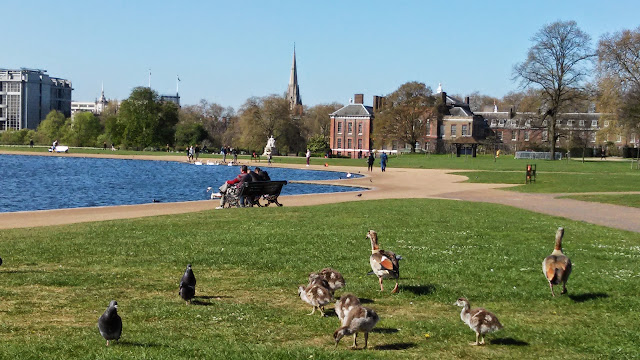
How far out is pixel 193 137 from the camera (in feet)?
447

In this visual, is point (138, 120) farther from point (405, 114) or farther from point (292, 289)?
point (292, 289)

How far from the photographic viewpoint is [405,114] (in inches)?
4461

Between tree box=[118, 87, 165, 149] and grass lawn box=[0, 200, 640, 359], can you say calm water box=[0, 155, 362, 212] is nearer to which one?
grass lawn box=[0, 200, 640, 359]

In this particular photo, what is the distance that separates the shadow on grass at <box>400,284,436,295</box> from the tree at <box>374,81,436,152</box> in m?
103

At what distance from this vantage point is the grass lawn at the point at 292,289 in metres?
8.16

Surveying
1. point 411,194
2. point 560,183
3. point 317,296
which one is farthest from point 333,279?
point 560,183

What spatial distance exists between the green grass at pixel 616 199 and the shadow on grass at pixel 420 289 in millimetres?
20433

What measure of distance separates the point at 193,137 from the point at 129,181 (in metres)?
88.7

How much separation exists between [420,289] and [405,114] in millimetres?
103554

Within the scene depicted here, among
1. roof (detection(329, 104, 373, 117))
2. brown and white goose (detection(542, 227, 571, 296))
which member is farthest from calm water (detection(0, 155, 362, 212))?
roof (detection(329, 104, 373, 117))

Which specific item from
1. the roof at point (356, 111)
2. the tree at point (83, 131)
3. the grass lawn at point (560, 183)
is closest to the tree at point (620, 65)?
the grass lawn at point (560, 183)

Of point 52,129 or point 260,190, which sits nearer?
point 260,190

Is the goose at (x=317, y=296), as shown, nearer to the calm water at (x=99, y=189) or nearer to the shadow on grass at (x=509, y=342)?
the shadow on grass at (x=509, y=342)

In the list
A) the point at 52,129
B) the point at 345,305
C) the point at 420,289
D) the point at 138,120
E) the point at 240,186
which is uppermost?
the point at 138,120
